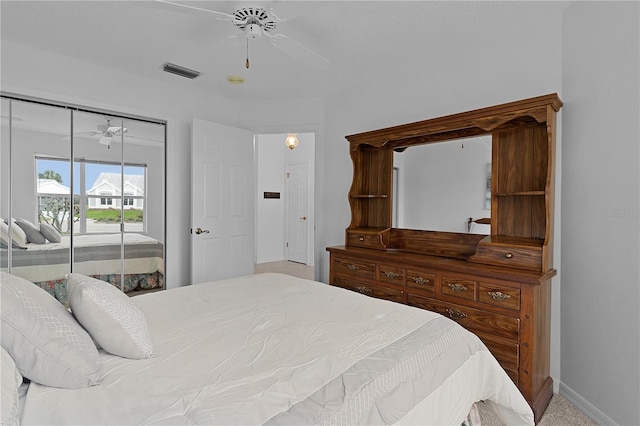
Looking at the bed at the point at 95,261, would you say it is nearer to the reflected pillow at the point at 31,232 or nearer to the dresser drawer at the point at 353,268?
the reflected pillow at the point at 31,232

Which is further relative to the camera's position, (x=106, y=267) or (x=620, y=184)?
(x=106, y=267)

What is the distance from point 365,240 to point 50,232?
9.21 ft

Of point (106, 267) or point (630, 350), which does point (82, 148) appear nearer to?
point (106, 267)

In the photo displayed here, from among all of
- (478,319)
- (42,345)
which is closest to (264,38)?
(42,345)

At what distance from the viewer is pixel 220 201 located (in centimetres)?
396

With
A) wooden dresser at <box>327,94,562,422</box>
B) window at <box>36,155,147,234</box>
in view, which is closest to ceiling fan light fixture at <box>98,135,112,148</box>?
window at <box>36,155,147,234</box>

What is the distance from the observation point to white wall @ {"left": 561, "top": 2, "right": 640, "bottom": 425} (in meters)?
1.87

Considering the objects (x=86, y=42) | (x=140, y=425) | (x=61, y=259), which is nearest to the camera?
(x=140, y=425)

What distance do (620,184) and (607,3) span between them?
1.07 meters

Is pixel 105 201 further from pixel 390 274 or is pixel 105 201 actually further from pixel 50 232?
pixel 390 274

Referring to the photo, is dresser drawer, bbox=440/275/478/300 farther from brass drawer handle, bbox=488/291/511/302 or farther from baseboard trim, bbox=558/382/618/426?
baseboard trim, bbox=558/382/618/426

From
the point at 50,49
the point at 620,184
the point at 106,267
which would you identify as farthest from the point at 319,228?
the point at 50,49

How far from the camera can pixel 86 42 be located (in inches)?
110

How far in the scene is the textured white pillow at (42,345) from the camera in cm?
99
